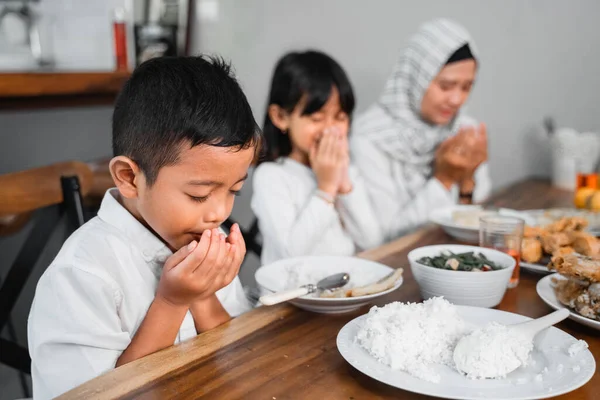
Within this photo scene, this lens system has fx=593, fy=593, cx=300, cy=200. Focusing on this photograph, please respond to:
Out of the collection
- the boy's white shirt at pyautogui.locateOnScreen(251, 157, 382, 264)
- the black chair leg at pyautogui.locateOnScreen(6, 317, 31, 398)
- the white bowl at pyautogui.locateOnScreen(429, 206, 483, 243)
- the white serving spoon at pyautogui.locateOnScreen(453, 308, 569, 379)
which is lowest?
the black chair leg at pyautogui.locateOnScreen(6, 317, 31, 398)

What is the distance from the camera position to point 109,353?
87 cm

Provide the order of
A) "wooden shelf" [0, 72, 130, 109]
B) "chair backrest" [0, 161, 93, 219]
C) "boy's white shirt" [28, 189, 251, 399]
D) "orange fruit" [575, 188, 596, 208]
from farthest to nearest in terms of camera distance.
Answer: "wooden shelf" [0, 72, 130, 109]
"orange fruit" [575, 188, 596, 208]
"chair backrest" [0, 161, 93, 219]
"boy's white shirt" [28, 189, 251, 399]

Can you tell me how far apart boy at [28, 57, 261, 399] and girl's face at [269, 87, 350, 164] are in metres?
0.70

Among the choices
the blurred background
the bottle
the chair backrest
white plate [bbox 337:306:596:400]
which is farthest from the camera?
the bottle

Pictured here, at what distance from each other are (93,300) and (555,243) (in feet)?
2.87

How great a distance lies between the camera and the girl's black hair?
1663 mm

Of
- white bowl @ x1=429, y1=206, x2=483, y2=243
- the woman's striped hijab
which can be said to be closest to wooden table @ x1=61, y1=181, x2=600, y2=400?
white bowl @ x1=429, y1=206, x2=483, y2=243

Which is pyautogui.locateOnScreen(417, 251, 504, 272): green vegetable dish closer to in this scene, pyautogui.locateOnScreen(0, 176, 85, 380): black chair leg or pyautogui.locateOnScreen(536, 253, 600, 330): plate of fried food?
pyautogui.locateOnScreen(536, 253, 600, 330): plate of fried food

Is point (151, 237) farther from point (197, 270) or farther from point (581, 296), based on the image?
point (581, 296)

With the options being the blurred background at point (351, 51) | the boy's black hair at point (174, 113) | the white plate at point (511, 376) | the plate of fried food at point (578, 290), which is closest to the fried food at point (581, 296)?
the plate of fried food at point (578, 290)

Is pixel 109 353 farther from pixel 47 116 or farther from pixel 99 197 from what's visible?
pixel 47 116

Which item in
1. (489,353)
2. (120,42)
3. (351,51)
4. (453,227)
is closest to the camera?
(489,353)

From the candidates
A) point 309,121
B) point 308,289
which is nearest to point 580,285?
point 308,289

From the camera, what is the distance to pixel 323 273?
113 centimetres
